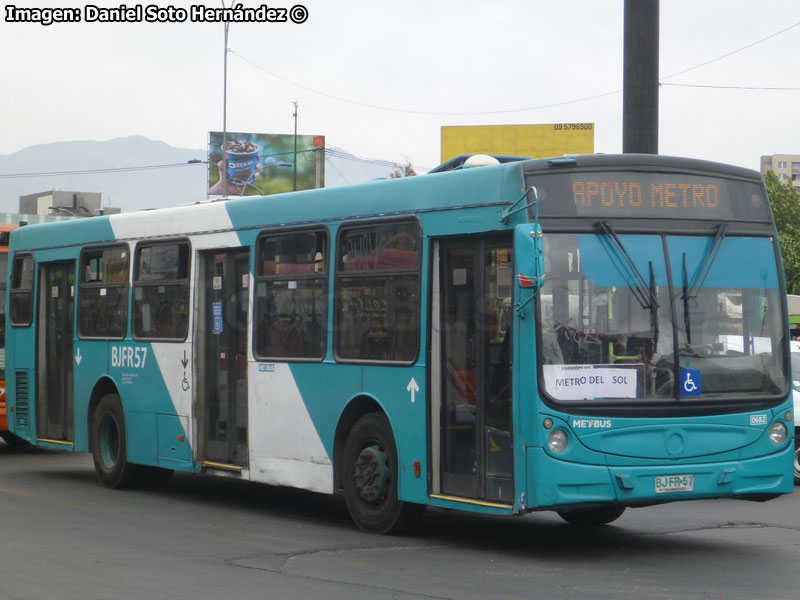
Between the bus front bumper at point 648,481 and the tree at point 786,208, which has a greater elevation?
the tree at point 786,208

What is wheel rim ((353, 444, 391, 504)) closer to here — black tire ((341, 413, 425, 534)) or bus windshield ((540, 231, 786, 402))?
black tire ((341, 413, 425, 534))

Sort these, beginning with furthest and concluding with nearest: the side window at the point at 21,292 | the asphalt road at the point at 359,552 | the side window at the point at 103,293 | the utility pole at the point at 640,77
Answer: the side window at the point at 21,292 < the utility pole at the point at 640,77 < the side window at the point at 103,293 < the asphalt road at the point at 359,552

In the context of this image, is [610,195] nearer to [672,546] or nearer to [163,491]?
[672,546]

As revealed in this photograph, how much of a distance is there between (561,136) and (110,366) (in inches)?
1755

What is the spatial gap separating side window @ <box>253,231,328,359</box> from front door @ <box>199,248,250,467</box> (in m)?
0.30

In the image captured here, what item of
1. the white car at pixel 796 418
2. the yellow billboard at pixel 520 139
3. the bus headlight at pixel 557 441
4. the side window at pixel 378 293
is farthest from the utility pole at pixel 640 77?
the yellow billboard at pixel 520 139

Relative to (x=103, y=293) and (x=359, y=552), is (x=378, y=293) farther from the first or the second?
(x=103, y=293)

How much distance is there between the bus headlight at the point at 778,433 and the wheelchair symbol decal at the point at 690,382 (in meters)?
0.75

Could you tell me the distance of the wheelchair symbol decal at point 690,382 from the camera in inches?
373

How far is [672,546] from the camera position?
1029 cm

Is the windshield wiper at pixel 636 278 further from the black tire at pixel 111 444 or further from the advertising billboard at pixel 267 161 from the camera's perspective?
the advertising billboard at pixel 267 161

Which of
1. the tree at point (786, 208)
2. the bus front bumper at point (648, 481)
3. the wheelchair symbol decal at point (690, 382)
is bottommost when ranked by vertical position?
the bus front bumper at point (648, 481)

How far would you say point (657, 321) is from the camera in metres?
9.43

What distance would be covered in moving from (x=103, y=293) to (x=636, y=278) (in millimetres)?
7483
